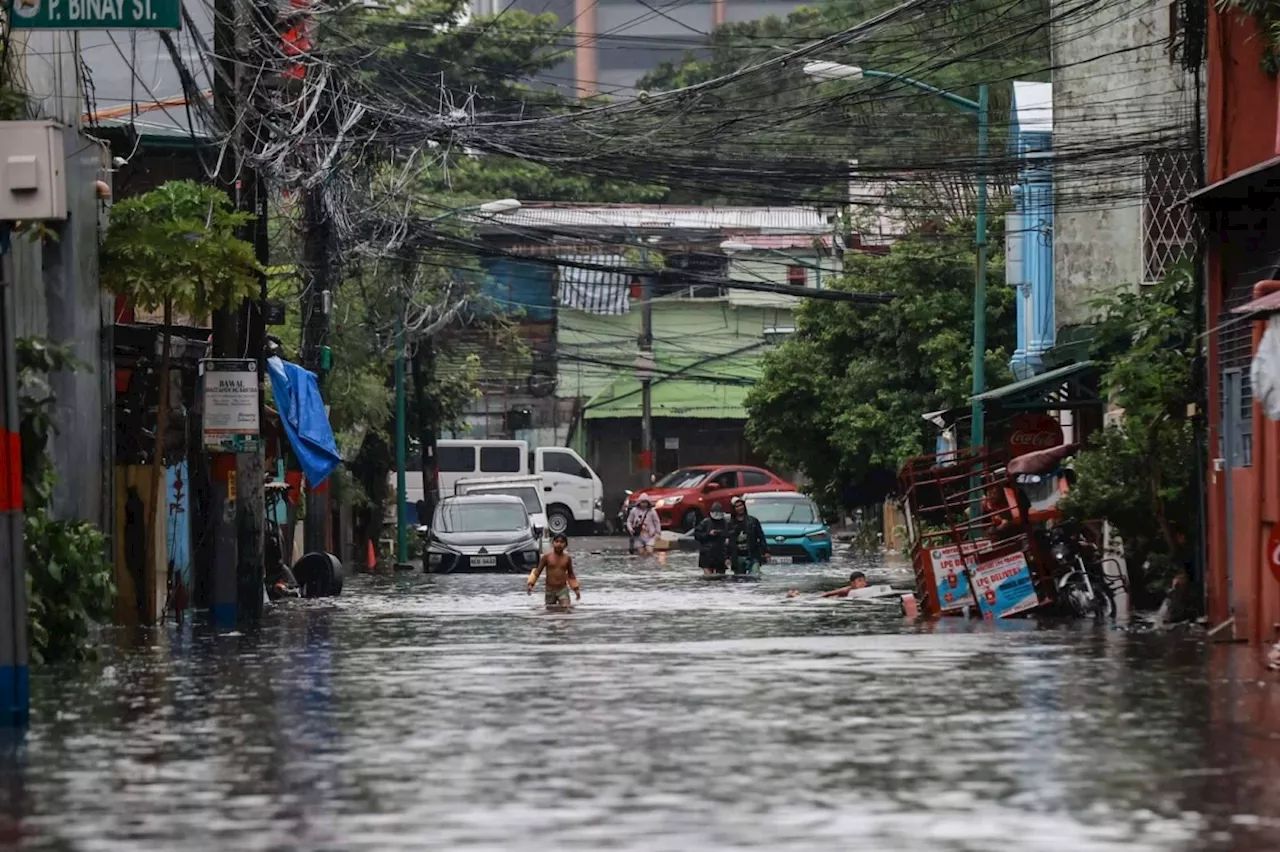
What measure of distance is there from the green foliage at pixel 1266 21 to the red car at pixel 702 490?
40.2 metres

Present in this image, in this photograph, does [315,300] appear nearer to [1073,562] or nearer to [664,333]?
[1073,562]

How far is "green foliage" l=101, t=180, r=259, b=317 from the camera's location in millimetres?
22906

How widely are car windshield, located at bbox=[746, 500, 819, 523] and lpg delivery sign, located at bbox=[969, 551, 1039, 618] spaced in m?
22.6

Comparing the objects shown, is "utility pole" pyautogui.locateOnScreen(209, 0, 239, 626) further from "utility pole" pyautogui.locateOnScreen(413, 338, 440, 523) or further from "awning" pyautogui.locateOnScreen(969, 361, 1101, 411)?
"utility pole" pyautogui.locateOnScreen(413, 338, 440, 523)

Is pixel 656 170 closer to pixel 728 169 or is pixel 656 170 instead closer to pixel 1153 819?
pixel 728 169

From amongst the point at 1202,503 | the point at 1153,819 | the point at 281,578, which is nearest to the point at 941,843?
the point at 1153,819

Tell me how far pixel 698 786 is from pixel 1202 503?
14695mm

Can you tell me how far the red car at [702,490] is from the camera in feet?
202

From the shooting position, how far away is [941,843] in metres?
8.64

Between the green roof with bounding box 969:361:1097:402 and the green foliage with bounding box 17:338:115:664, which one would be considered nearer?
the green foliage with bounding box 17:338:115:664

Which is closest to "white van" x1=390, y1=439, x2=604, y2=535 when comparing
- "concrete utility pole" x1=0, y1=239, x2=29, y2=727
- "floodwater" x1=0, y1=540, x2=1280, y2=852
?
"floodwater" x1=0, y1=540, x2=1280, y2=852

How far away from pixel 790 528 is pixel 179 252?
27.1 metres

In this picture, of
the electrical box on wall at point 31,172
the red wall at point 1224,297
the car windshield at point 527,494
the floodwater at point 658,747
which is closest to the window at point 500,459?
the car windshield at point 527,494

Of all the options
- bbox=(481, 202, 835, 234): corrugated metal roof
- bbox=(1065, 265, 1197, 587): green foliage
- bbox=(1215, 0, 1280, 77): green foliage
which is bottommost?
bbox=(1065, 265, 1197, 587): green foliage
